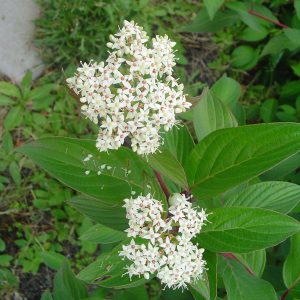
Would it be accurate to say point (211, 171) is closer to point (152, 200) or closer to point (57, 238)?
point (152, 200)

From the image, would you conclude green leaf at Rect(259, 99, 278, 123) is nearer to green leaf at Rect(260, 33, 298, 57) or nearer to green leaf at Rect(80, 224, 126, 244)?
green leaf at Rect(260, 33, 298, 57)

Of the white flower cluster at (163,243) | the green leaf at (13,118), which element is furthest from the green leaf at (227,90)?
the green leaf at (13,118)

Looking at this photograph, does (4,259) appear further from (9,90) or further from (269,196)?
(269,196)

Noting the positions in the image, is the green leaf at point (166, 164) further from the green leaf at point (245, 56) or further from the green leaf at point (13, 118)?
the green leaf at point (245, 56)

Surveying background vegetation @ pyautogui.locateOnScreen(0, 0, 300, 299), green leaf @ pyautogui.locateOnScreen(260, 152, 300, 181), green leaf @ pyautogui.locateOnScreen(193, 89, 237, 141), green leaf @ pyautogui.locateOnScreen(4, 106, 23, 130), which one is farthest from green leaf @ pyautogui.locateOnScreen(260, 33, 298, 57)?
green leaf @ pyautogui.locateOnScreen(4, 106, 23, 130)

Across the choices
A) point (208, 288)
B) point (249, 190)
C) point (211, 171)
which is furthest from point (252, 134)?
point (208, 288)
